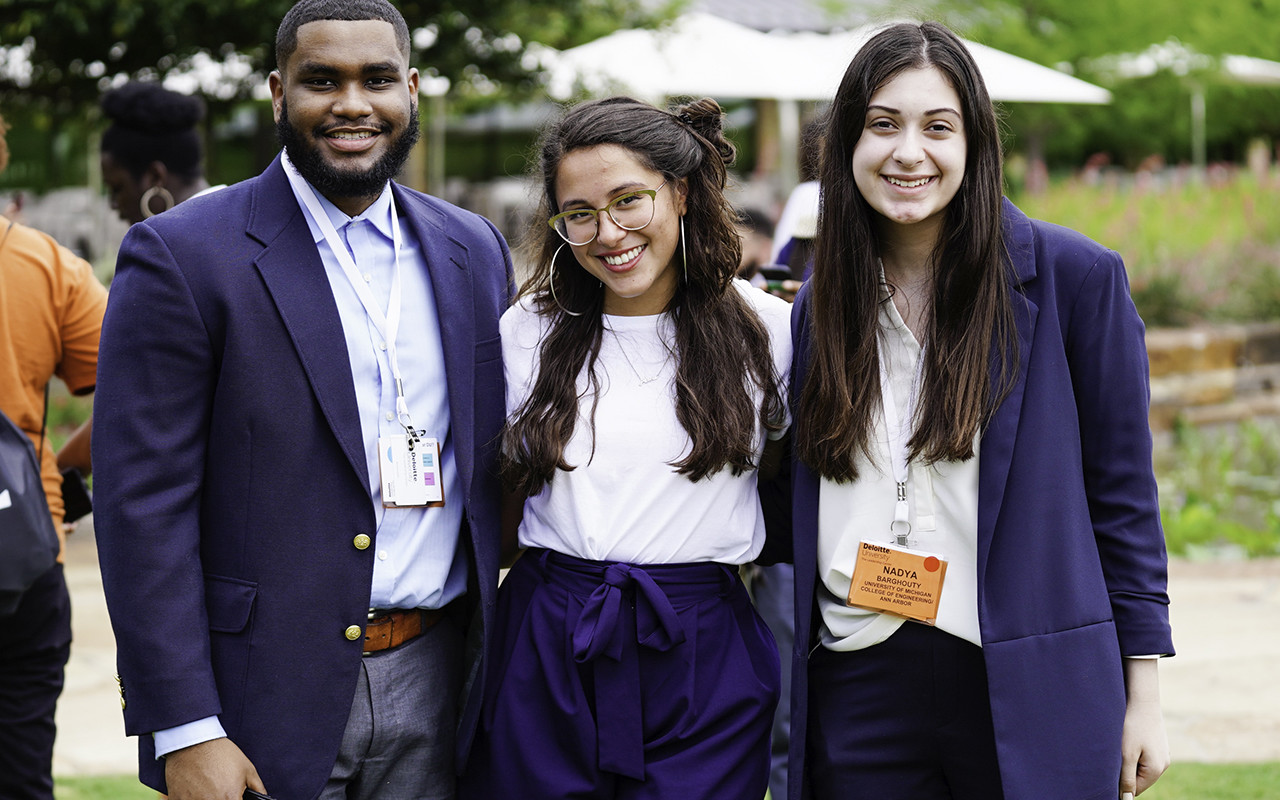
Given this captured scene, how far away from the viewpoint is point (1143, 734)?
2.40 meters

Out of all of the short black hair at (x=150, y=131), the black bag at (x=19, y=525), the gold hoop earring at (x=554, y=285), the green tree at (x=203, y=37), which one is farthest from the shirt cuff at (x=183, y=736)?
the green tree at (x=203, y=37)

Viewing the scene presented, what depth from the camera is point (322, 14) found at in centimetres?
251

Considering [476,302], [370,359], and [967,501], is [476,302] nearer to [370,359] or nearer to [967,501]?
[370,359]

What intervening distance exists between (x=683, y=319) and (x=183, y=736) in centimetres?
127

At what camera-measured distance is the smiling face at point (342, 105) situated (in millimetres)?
2510

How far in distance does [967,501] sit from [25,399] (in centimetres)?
243

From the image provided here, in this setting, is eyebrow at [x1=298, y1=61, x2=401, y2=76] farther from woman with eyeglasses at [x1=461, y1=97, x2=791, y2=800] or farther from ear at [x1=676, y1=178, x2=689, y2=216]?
ear at [x1=676, y1=178, x2=689, y2=216]

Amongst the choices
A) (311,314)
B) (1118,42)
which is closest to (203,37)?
(311,314)

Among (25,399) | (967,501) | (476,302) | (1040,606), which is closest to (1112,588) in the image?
(1040,606)

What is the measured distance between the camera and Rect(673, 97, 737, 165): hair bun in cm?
276

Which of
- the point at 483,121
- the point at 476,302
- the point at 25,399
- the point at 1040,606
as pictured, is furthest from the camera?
the point at 483,121

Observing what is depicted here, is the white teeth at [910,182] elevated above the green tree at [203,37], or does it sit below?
below

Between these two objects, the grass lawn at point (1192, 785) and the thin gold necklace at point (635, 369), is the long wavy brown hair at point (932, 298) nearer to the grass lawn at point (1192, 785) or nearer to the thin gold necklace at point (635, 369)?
the thin gold necklace at point (635, 369)

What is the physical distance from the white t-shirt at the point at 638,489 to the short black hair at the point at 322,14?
81 cm
